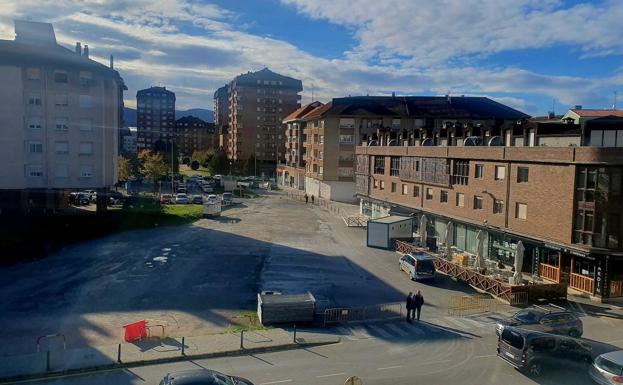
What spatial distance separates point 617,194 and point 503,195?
716 centimetres

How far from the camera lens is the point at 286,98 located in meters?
127

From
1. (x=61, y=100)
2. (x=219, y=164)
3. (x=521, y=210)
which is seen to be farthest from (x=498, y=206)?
(x=219, y=164)

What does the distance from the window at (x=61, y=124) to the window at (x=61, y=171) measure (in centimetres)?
298

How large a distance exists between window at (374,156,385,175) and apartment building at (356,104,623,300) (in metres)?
4.28

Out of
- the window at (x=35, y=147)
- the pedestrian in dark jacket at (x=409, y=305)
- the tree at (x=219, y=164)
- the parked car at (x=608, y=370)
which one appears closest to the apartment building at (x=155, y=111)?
the tree at (x=219, y=164)

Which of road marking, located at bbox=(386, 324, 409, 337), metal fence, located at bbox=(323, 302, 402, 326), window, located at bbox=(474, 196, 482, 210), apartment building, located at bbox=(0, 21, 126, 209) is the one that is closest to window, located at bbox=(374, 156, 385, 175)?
window, located at bbox=(474, 196, 482, 210)

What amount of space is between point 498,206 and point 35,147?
1369 inches

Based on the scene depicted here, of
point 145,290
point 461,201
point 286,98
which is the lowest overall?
point 145,290

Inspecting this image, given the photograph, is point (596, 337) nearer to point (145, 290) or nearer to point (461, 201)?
point (461, 201)

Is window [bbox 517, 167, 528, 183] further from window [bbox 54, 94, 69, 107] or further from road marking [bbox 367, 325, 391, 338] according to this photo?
window [bbox 54, 94, 69, 107]

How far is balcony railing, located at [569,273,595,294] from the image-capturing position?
23641 millimetres

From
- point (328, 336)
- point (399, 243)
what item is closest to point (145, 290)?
point (328, 336)


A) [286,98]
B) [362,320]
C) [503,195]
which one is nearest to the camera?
[362,320]

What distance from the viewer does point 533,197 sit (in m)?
27.2
